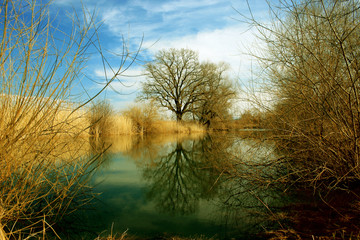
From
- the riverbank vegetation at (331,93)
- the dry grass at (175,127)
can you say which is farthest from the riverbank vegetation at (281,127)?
the dry grass at (175,127)

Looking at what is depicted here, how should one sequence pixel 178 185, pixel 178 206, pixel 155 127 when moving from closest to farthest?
pixel 178 206 → pixel 178 185 → pixel 155 127

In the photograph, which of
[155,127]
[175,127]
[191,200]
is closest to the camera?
[191,200]

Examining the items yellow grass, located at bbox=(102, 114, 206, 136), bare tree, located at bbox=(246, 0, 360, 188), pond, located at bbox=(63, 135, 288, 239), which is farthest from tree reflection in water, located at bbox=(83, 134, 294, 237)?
yellow grass, located at bbox=(102, 114, 206, 136)

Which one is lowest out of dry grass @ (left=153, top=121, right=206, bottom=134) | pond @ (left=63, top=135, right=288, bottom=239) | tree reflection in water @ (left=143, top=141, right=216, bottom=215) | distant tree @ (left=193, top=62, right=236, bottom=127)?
tree reflection in water @ (left=143, top=141, right=216, bottom=215)

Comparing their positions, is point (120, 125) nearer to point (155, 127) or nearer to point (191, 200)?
point (155, 127)

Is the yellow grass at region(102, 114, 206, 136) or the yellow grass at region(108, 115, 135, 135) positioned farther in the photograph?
the yellow grass at region(102, 114, 206, 136)

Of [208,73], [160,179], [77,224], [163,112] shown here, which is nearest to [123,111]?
[163,112]

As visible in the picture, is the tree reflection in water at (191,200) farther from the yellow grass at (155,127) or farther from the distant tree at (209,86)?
the distant tree at (209,86)

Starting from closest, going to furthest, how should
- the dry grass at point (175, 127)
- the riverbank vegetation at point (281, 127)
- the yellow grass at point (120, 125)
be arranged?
the riverbank vegetation at point (281, 127) → the yellow grass at point (120, 125) → the dry grass at point (175, 127)

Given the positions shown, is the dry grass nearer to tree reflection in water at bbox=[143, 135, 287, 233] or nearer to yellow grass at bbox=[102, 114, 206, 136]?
yellow grass at bbox=[102, 114, 206, 136]

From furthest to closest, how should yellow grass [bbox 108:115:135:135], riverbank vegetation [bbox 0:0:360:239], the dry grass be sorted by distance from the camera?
the dry grass, yellow grass [bbox 108:115:135:135], riverbank vegetation [bbox 0:0:360:239]

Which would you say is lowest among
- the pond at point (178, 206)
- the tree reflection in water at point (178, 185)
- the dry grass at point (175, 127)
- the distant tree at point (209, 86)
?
the tree reflection in water at point (178, 185)

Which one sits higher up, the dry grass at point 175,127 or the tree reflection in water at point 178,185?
the dry grass at point 175,127

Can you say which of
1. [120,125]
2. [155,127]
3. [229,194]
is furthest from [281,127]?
[155,127]
